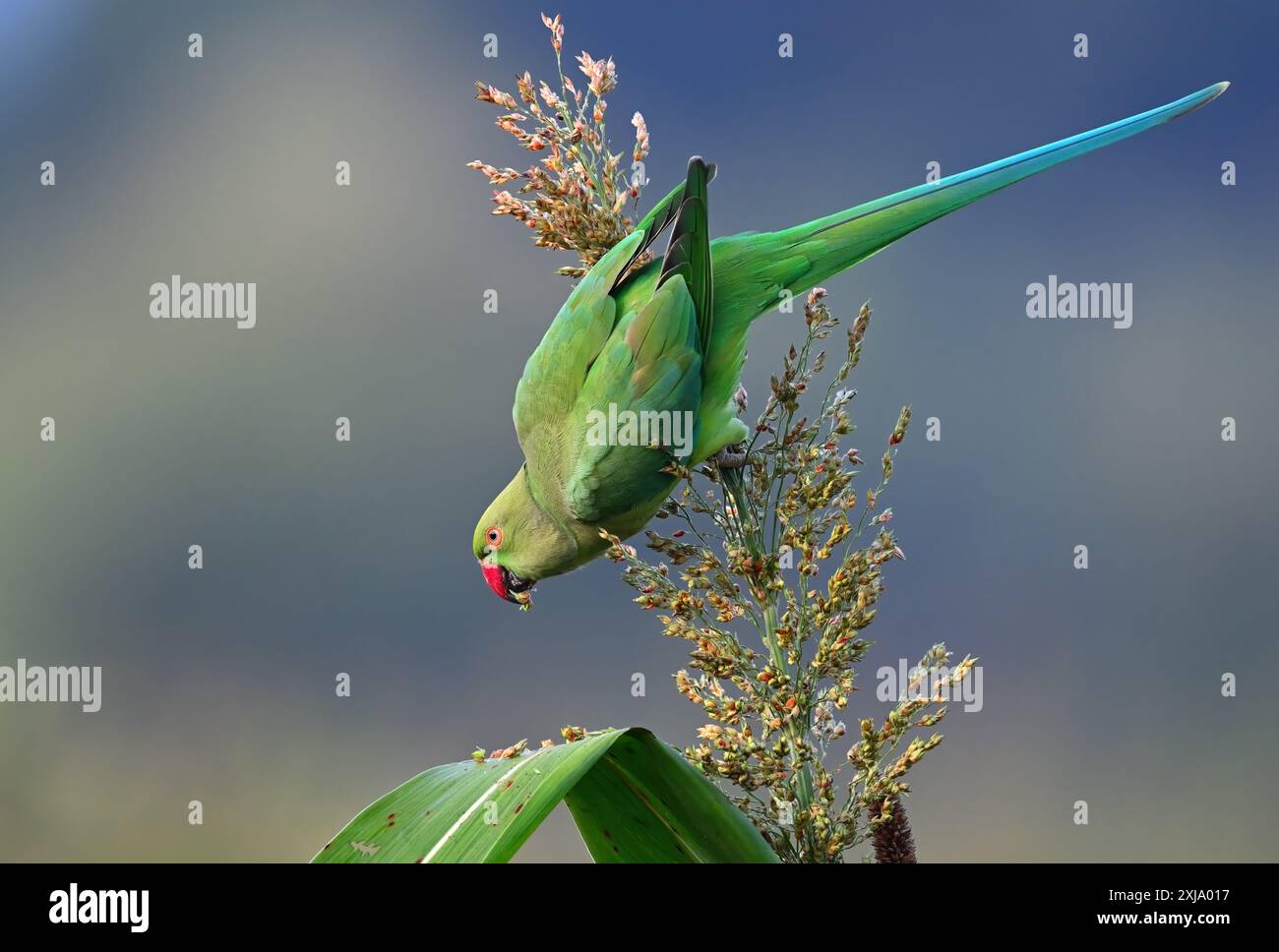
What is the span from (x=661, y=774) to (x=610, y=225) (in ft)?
3.63

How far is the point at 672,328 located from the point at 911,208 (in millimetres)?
612

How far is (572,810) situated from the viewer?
1.78 meters

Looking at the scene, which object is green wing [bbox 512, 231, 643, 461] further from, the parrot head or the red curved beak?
the red curved beak

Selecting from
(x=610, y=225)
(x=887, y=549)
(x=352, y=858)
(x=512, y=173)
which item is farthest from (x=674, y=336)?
(x=352, y=858)

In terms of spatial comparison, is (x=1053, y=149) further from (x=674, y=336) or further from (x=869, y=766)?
(x=869, y=766)

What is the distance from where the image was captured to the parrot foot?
6.22ft

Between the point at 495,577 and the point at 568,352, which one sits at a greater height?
the point at 568,352

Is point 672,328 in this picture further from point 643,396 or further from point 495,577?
point 495,577

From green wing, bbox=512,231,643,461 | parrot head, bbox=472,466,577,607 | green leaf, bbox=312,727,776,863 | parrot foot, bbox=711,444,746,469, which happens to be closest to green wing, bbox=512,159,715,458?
green wing, bbox=512,231,643,461

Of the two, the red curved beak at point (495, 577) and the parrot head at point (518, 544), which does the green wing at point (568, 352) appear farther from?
the red curved beak at point (495, 577)

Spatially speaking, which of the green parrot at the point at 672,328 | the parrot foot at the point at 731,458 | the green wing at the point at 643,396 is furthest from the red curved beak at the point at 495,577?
the parrot foot at the point at 731,458

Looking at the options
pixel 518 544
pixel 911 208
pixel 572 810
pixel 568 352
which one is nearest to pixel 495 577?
pixel 518 544

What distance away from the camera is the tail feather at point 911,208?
2082 millimetres

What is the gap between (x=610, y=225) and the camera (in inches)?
78.0
